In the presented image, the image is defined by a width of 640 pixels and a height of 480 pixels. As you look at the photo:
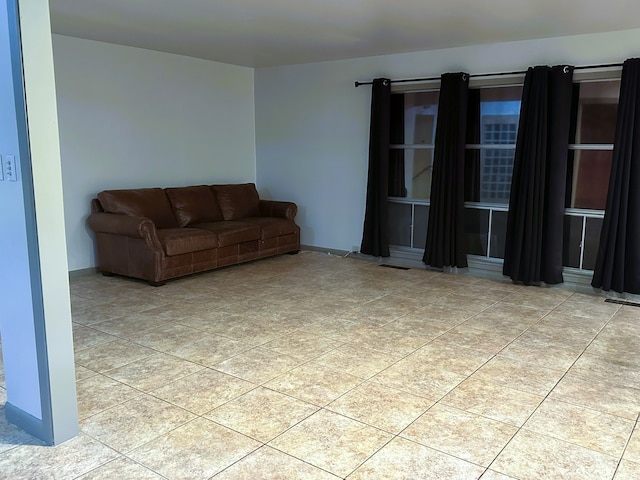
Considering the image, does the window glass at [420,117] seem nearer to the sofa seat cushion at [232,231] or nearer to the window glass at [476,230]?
the window glass at [476,230]

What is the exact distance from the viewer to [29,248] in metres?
2.17

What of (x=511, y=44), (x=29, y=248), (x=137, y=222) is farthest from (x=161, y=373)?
(x=511, y=44)

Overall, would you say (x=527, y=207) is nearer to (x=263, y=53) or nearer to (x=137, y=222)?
(x=263, y=53)

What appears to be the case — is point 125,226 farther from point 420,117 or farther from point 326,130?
point 420,117

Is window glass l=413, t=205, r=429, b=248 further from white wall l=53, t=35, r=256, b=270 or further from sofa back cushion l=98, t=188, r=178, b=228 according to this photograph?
sofa back cushion l=98, t=188, r=178, b=228

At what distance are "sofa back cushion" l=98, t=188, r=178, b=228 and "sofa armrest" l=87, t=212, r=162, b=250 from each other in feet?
0.41

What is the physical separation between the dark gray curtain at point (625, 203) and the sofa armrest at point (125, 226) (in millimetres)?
4058

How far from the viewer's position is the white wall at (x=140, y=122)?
5.26 meters

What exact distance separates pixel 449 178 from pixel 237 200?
2570 millimetres

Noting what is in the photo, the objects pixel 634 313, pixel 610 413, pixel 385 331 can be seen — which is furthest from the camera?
pixel 634 313

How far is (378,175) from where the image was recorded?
6000 millimetres

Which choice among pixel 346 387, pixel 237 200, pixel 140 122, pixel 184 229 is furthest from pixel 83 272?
pixel 346 387

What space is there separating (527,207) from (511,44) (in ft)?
5.26

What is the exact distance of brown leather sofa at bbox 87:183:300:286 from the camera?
501cm
